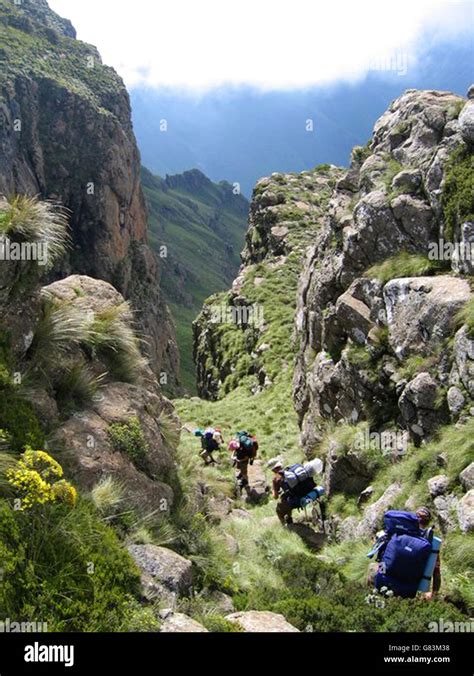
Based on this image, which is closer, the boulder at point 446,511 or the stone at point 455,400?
the boulder at point 446,511

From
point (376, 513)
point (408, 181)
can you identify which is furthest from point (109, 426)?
point (408, 181)

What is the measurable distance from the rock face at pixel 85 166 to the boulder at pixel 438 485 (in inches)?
2562

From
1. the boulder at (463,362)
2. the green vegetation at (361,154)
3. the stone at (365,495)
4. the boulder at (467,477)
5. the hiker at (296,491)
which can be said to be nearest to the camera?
the boulder at (467,477)

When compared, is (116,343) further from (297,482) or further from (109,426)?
(297,482)

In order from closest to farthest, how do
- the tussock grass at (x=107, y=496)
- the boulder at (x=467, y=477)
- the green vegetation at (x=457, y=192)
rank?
the tussock grass at (x=107, y=496)
the boulder at (x=467, y=477)
the green vegetation at (x=457, y=192)

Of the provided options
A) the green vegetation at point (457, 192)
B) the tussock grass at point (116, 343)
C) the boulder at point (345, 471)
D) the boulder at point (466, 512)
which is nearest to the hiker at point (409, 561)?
the boulder at point (466, 512)

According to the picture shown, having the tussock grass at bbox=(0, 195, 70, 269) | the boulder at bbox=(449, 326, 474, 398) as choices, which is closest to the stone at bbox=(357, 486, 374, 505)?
the boulder at bbox=(449, 326, 474, 398)

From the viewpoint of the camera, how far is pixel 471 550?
8.48 meters

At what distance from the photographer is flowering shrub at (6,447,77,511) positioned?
21.0 feet

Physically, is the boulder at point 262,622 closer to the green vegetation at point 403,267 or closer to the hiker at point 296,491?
the hiker at point 296,491

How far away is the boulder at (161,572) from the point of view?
6992mm

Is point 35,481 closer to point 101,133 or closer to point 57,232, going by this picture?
point 57,232

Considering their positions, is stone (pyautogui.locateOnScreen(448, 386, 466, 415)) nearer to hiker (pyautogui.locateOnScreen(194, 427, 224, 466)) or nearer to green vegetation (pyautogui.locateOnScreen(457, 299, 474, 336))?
green vegetation (pyautogui.locateOnScreen(457, 299, 474, 336))
